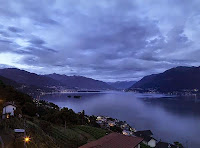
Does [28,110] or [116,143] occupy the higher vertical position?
[28,110]

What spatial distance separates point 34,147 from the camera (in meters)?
16.6

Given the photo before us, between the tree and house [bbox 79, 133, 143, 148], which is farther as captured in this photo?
the tree

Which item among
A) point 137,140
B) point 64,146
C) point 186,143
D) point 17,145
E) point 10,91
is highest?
point 10,91

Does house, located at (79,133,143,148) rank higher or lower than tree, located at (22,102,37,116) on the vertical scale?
lower

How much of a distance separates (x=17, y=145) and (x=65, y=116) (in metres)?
26.3

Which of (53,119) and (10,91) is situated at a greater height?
(10,91)

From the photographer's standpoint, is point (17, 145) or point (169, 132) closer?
point (17, 145)

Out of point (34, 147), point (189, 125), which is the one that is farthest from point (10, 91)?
point (189, 125)

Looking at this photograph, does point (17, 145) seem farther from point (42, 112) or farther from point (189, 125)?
point (189, 125)

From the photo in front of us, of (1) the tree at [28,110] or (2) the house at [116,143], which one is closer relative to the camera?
(2) the house at [116,143]

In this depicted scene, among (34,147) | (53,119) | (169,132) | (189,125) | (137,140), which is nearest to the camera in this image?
(34,147)

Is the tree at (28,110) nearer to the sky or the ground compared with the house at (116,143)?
nearer to the sky

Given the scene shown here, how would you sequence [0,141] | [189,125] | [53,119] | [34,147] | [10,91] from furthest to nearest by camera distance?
[189,125], [10,91], [53,119], [34,147], [0,141]

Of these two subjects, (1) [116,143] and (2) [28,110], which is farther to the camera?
(2) [28,110]
